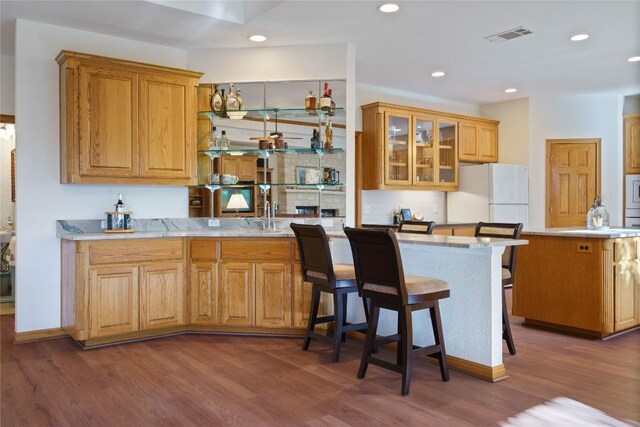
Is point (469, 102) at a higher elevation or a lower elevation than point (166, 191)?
higher

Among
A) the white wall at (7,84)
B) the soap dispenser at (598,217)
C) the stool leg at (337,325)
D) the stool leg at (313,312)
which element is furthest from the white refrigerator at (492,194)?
the white wall at (7,84)

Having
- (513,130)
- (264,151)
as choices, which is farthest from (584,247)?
(513,130)

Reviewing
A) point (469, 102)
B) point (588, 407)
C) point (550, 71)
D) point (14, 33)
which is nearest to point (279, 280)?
point (588, 407)

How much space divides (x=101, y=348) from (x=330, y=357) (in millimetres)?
1730

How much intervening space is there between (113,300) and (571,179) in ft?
20.1

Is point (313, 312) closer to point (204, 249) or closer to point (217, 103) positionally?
point (204, 249)

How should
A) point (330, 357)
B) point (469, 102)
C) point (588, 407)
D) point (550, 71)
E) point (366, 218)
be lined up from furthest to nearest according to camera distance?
point (469, 102), point (366, 218), point (550, 71), point (330, 357), point (588, 407)

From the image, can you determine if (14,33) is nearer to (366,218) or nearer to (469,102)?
(366,218)

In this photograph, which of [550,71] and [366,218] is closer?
[550,71]

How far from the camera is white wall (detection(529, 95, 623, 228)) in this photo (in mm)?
6906

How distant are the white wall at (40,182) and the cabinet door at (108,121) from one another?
1.23 ft

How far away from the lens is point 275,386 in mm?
2934

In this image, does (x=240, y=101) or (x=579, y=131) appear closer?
(x=240, y=101)

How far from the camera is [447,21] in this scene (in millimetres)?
4117
